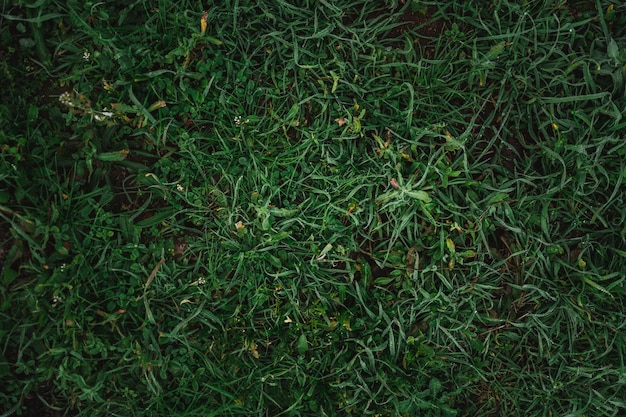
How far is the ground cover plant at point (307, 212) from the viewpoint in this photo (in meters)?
2.17

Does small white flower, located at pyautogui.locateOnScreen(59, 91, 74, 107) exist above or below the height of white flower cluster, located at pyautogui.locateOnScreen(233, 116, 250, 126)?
above

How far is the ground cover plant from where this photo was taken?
7.11ft

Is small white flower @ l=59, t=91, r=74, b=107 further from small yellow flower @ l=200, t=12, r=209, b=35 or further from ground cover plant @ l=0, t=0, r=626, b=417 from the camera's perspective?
small yellow flower @ l=200, t=12, r=209, b=35

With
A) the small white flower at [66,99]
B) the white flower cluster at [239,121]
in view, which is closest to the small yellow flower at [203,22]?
the white flower cluster at [239,121]

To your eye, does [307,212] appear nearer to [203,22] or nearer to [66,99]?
[203,22]

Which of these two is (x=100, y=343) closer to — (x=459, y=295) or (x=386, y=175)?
(x=386, y=175)

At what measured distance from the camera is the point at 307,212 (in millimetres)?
2234

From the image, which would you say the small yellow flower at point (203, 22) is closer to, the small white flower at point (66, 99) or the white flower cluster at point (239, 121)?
the white flower cluster at point (239, 121)

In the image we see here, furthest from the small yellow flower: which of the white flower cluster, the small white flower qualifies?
Answer: the small white flower

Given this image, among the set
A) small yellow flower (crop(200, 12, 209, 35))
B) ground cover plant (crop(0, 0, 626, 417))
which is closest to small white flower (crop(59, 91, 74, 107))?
ground cover plant (crop(0, 0, 626, 417))

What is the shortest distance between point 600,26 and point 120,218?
2237mm

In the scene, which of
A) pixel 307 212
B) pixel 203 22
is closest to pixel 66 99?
pixel 203 22

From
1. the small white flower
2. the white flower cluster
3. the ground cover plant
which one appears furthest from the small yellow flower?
the small white flower

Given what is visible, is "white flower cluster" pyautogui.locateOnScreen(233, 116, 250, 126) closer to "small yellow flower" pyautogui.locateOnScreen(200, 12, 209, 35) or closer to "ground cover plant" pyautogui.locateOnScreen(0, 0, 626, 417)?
"ground cover plant" pyautogui.locateOnScreen(0, 0, 626, 417)
